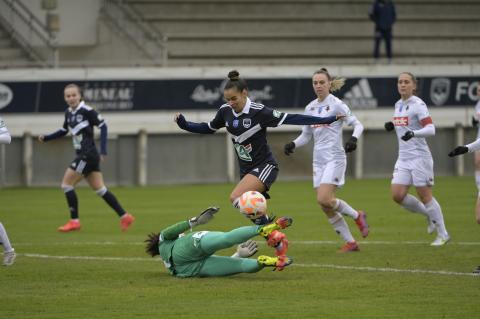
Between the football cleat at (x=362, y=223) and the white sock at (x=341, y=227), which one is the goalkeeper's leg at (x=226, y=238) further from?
the football cleat at (x=362, y=223)

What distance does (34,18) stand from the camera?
96.7 ft

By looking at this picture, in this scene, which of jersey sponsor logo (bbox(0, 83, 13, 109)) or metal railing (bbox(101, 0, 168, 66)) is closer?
jersey sponsor logo (bbox(0, 83, 13, 109))

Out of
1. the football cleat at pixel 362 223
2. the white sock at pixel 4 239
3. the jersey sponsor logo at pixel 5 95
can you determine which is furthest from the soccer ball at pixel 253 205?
the jersey sponsor logo at pixel 5 95

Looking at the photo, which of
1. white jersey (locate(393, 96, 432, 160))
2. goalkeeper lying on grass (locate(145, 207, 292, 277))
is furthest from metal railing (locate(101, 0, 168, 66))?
goalkeeper lying on grass (locate(145, 207, 292, 277))

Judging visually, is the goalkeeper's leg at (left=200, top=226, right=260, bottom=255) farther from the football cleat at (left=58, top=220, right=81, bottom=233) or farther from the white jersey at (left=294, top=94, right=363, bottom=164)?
the football cleat at (left=58, top=220, right=81, bottom=233)

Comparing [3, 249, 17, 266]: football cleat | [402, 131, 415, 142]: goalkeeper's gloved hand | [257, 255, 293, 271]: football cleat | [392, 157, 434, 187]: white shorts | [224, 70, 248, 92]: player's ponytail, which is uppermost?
[224, 70, 248, 92]: player's ponytail

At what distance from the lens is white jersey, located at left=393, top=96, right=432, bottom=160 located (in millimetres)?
14367

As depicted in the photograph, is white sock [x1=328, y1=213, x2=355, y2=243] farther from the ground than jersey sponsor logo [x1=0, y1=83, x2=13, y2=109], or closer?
closer

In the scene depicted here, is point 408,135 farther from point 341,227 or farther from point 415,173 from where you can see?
point 341,227

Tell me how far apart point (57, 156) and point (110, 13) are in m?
5.65

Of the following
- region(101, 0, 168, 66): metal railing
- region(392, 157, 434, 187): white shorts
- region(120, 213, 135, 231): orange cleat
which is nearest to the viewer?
region(392, 157, 434, 187): white shorts

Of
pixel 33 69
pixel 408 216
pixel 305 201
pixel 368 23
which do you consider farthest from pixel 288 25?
pixel 408 216

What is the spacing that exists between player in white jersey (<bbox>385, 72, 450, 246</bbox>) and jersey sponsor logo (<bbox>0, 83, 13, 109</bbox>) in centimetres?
1435

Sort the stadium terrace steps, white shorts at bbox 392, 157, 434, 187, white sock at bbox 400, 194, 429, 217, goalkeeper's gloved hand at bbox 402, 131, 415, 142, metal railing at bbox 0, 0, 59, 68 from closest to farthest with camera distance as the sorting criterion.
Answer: goalkeeper's gloved hand at bbox 402, 131, 415, 142, white shorts at bbox 392, 157, 434, 187, white sock at bbox 400, 194, 429, 217, metal railing at bbox 0, 0, 59, 68, the stadium terrace steps
